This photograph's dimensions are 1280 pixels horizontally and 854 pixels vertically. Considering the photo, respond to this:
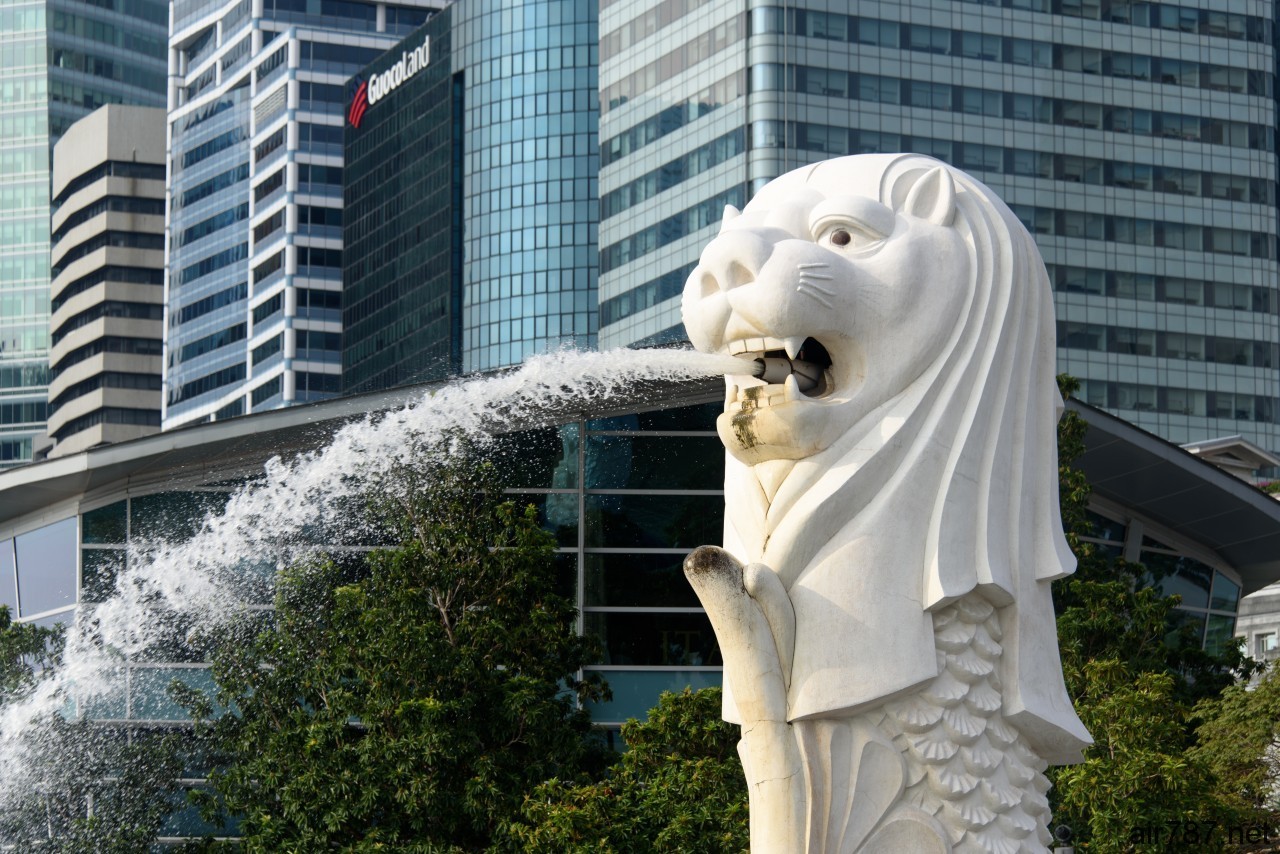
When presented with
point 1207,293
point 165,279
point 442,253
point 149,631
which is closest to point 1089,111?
point 1207,293

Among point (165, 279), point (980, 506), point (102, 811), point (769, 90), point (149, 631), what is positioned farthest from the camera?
point (165, 279)

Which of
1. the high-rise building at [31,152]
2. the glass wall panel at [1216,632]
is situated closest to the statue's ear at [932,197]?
the glass wall panel at [1216,632]

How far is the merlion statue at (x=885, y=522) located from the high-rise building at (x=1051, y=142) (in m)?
69.2

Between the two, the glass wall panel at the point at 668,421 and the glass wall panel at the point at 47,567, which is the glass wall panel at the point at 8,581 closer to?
the glass wall panel at the point at 47,567

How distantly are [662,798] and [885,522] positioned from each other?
12.3 metres

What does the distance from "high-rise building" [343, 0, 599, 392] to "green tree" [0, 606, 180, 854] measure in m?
65.5

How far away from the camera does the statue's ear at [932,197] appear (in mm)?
10219

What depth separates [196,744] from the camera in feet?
82.7

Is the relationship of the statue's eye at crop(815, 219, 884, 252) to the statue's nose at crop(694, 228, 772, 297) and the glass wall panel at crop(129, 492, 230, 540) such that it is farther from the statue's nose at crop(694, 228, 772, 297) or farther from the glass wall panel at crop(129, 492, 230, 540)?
the glass wall panel at crop(129, 492, 230, 540)

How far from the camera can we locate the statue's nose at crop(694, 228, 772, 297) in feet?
32.6

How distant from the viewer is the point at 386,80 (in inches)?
4208

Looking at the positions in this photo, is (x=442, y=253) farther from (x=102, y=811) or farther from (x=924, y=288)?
(x=924, y=288)

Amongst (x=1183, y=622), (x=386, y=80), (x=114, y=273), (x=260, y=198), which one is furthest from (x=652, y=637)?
(x=114, y=273)

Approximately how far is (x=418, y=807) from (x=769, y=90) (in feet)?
202
